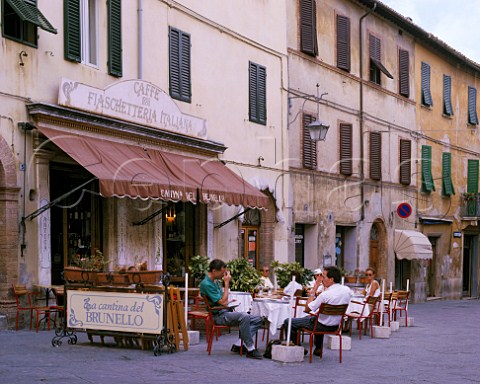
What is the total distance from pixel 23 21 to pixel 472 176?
25.7 metres

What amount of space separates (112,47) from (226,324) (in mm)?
6919

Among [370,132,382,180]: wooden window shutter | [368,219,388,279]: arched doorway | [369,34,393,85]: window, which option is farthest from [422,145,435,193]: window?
[369,34,393,85]: window

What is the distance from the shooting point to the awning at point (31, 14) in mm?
13008

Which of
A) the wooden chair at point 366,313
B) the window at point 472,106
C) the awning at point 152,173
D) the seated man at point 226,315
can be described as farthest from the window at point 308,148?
the window at point 472,106

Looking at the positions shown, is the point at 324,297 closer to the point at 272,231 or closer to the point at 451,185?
the point at 272,231

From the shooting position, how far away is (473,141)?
3584cm

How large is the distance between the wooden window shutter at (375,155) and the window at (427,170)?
4.11 meters

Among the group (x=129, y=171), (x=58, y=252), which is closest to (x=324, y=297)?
(x=129, y=171)

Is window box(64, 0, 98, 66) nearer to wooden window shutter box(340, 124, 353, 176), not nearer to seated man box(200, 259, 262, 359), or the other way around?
seated man box(200, 259, 262, 359)

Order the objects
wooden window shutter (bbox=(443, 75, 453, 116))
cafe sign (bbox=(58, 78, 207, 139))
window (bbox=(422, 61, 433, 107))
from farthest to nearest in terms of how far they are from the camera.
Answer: wooden window shutter (bbox=(443, 75, 453, 116)) < window (bbox=(422, 61, 433, 107)) < cafe sign (bbox=(58, 78, 207, 139))

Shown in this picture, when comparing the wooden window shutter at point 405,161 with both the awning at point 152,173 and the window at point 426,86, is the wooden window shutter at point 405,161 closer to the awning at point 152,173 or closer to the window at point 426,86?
the window at point 426,86

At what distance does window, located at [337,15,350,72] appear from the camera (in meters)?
24.8

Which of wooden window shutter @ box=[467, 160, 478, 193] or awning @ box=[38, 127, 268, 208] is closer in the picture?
awning @ box=[38, 127, 268, 208]

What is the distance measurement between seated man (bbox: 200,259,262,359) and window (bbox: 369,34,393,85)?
55.1 ft
